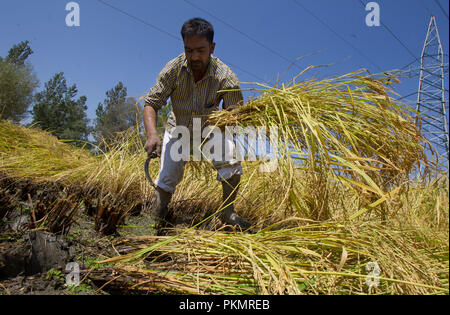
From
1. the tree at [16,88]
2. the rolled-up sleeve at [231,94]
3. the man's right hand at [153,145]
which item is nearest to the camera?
the man's right hand at [153,145]

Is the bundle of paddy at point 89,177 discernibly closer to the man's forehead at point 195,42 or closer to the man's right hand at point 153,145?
the man's right hand at point 153,145

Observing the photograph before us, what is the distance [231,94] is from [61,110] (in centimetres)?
1711

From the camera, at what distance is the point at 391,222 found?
141cm

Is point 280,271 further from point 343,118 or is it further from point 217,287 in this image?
point 343,118

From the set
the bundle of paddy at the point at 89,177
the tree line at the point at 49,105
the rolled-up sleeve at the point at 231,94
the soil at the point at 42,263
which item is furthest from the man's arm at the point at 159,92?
the tree line at the point at 49,105

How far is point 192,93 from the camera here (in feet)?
6.81

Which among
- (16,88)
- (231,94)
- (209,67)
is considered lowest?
(231,94)

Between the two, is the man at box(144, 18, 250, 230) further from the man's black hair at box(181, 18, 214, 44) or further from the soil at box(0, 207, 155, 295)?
the soil at box(0, 207, 155, 295)

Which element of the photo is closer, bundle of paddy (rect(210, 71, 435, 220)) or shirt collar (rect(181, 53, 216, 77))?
bundle of paddy (rect(210, 71, 435, 220))

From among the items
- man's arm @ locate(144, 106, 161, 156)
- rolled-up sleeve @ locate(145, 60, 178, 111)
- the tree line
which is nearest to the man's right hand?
man's arm @ locate(144, 106, 161, 156)

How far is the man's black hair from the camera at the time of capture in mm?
1814

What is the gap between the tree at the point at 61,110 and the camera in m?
15.3

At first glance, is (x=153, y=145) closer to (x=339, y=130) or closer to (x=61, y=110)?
(x=339, y=130)

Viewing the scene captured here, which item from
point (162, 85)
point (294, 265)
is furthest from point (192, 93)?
point (294, 265)
